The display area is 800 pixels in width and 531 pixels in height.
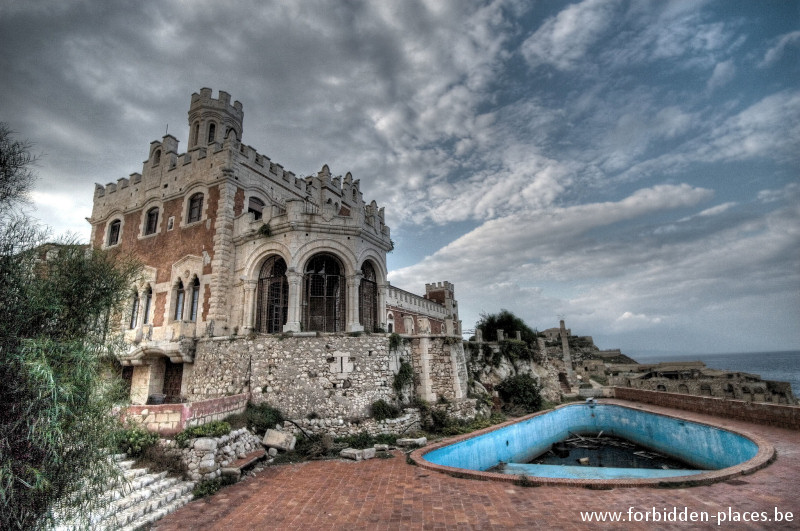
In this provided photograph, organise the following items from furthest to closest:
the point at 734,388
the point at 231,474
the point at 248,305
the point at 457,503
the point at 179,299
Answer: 1. the point at 734,388
2. the point at 179,299
3. the point at 248,305
4. the point at 231,474
5. the point at 457,503

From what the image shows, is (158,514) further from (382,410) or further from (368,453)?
(382,410)

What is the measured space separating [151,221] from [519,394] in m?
22.2

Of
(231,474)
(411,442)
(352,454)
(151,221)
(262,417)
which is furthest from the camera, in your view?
(151,221)

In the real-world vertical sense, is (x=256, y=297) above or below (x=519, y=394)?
above

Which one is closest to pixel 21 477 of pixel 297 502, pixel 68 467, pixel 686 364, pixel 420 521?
pixel 68 467

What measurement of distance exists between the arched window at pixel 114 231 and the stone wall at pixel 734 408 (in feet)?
101

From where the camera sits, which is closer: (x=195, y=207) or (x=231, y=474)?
(x=231, y=474)

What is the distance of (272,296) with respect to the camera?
17.4 metres

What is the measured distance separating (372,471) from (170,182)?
18.5 meters

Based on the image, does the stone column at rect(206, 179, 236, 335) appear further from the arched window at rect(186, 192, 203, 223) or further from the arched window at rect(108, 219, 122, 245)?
Result: the arched window at rect(108, 219, 122, 245)

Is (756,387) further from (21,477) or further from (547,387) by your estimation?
(21,477)

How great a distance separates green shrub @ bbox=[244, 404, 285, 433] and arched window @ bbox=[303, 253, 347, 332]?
141 inches

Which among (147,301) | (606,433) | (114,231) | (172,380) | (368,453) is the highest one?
(114,231)

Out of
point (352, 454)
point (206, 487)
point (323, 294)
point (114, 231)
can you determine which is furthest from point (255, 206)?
point (206, 487)
